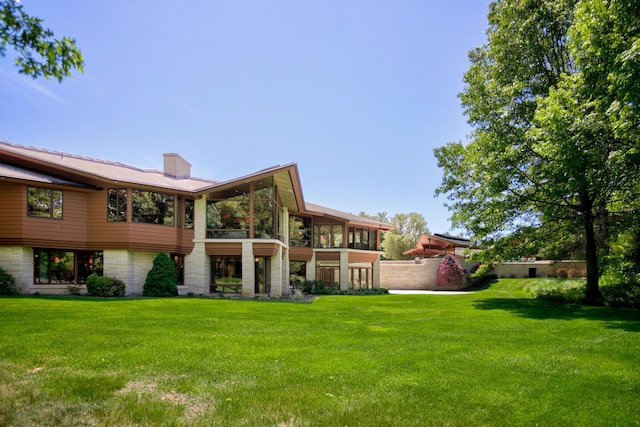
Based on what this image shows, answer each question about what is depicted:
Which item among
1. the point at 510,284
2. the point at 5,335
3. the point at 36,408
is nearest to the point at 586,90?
the point at 36,408

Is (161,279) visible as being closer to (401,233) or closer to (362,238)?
(362,238)

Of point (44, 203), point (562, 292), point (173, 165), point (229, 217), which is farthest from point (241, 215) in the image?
point (562, 292)

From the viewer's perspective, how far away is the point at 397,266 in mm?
36000

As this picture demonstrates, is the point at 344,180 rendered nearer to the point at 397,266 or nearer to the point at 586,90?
the point at 397,266

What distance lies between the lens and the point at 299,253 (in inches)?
1141

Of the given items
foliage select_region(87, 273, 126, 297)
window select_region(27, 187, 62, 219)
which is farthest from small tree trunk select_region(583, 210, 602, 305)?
window select_region(27, 187, 62, 219)

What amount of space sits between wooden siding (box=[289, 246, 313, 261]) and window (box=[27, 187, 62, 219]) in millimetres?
14039

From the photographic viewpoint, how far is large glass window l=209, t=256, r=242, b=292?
22188mm

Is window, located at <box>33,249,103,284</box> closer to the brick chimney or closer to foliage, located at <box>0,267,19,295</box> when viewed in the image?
foliage, located at <box>0,267,19,295</box>

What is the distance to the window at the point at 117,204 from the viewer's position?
19.9 meters

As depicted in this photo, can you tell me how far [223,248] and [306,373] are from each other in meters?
16.3

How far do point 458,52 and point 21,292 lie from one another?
23029 millimetres

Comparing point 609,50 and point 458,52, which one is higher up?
point 458,52

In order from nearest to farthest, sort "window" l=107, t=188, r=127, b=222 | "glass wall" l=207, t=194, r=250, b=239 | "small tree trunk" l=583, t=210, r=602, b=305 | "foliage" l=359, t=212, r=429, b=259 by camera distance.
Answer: "small tree trunk" l=583, t=210, r=602, b=305, "window" l=107, t=188, r=127, b=222, "glass wall" l=207, t=194, r=250, b=239, "foliage" l=359, t=212, r=429, b=259
